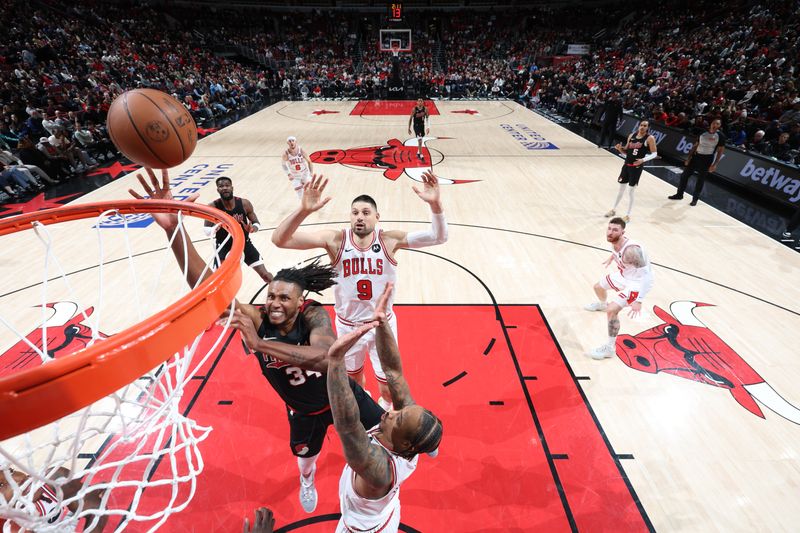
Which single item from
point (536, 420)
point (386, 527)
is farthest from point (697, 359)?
point (386, 527)

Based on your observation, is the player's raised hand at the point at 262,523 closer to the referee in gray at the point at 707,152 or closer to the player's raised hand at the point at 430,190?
the player's raised hand at the point at 430,190

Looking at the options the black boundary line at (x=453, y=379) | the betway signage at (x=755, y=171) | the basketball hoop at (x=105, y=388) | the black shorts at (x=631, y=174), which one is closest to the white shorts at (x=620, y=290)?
→ the black boundary line at (x=453, y=379)

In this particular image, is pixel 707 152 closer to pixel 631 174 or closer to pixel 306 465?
pixel 631 174

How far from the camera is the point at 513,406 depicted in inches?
145

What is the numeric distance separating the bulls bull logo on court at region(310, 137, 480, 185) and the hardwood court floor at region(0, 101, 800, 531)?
0.09 meters

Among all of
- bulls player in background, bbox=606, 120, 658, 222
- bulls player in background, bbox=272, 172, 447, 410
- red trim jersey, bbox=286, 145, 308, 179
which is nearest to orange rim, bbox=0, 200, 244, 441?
bulls player in background, bbox=272, 172, 447, 410

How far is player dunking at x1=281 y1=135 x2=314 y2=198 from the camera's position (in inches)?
283

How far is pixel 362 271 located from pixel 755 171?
30.9 ft

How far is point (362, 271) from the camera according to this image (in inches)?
127

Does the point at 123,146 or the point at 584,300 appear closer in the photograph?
the point at 123,146

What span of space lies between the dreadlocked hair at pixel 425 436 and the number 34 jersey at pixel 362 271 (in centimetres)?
159

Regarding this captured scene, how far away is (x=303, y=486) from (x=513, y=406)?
1.87 meters

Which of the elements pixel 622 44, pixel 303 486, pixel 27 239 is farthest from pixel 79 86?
pixel 622 44

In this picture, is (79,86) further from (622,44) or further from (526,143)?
(622,44)
